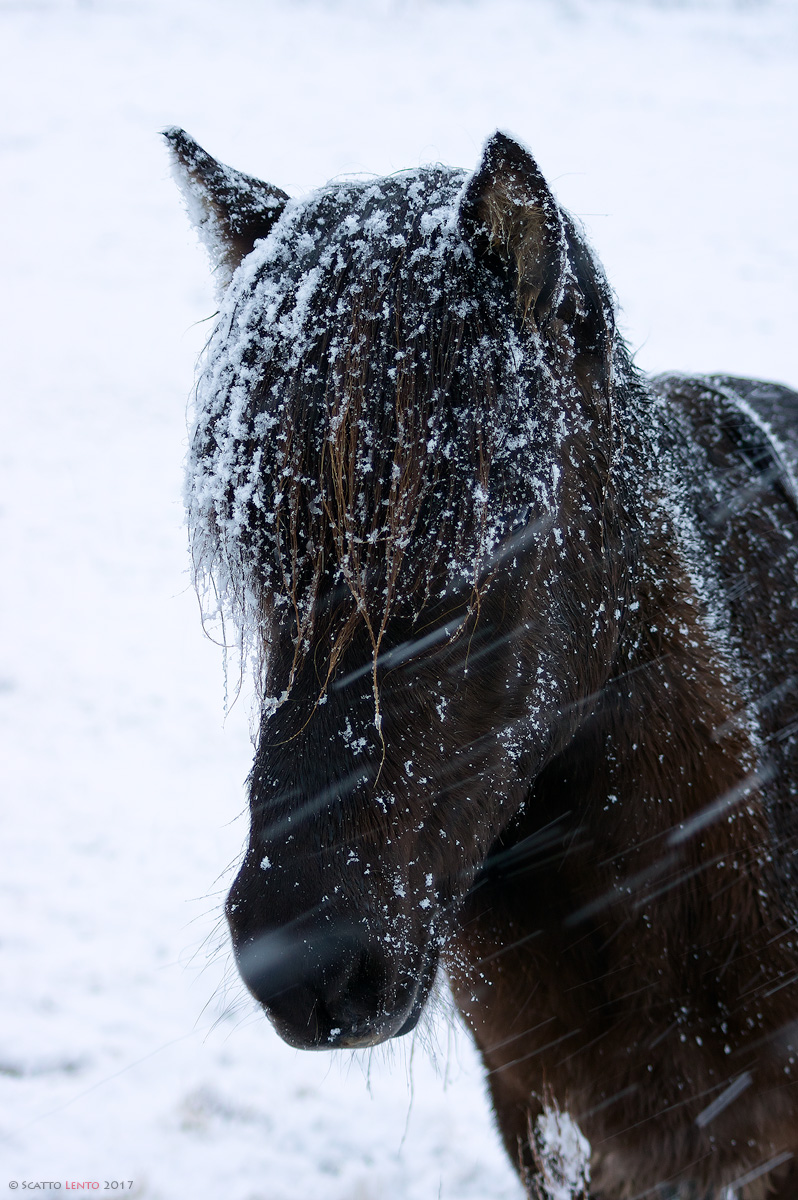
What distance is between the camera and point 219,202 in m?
1.50

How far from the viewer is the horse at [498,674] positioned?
111 centimetres

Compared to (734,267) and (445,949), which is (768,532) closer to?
(445,949)

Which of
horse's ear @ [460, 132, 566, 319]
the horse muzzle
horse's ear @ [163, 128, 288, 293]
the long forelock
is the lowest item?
the horse muzzle

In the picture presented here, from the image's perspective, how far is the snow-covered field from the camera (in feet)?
9.31

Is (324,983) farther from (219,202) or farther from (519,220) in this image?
(219,202)

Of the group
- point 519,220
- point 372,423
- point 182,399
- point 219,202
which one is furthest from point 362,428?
point 182,399

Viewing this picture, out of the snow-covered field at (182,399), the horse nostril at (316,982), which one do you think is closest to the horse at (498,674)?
the horse nostril at (316,982)

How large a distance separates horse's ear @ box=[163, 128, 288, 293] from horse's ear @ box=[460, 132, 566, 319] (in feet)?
1.77

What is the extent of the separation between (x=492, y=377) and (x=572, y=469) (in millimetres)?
229

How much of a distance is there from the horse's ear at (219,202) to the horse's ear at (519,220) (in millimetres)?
539

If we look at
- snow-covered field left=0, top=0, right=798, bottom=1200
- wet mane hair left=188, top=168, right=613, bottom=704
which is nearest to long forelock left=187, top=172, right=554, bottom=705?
wet mane hair left=188, top=168, right=613, bottom=704

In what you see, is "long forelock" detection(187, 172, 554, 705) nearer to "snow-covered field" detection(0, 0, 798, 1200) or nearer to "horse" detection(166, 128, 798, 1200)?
"horse" detection(166, 128, 798, 1200)

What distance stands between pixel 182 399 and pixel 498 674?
9.02 metres

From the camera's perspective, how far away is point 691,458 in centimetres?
189
